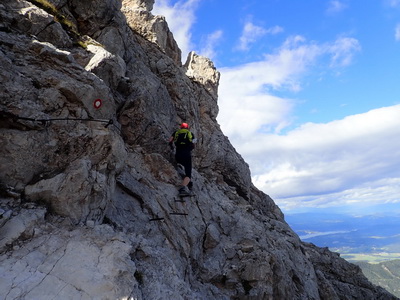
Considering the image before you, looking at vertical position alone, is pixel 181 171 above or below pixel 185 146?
below

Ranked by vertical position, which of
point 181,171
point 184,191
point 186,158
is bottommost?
point 184,191

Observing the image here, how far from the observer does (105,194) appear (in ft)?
37.5

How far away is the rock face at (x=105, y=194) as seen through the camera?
8.03 meters

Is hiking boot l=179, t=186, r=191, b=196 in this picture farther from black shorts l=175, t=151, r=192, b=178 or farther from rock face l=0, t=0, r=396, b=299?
black shorts l=175, t=151, r=192, b=178

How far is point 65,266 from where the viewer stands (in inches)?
302

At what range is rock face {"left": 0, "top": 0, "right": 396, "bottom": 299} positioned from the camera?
8031 millimetres

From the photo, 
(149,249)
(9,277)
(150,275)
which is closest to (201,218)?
(149,249)

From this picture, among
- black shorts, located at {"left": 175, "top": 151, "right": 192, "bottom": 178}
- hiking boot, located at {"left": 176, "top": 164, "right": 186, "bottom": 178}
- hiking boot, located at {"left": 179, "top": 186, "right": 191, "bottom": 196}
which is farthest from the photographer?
hiking boot, located at {"left": 176, "top": 164, "right": 186, "bottom": 178}

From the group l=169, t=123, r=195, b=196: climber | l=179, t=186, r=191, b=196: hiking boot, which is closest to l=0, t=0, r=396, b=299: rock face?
l=179, t=186, r=191, b=196: hiking boot

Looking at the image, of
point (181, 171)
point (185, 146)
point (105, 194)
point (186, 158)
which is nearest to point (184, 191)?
point (186, 158)

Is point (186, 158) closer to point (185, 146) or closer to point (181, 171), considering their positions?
point (185, 146)

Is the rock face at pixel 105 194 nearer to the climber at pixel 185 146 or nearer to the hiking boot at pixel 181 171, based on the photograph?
the hiking boot at pixel 181 171

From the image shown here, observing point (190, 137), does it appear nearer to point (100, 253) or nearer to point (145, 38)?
point (100, 253)

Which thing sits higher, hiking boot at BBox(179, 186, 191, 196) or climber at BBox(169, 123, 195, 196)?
climber at BBox(169, 123, 195, 196)
